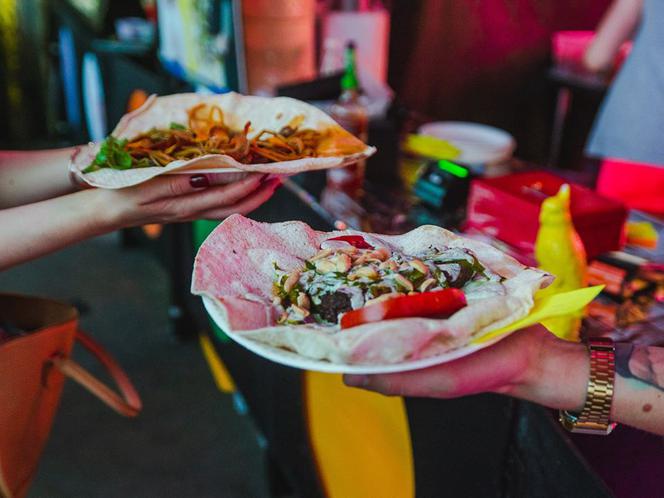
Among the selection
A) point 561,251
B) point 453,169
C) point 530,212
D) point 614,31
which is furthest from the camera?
point 614,31

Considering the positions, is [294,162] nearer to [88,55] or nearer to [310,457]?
[310,457]

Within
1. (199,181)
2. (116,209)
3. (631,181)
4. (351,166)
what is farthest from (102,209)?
(631,181)

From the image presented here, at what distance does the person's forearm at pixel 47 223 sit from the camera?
1.45m

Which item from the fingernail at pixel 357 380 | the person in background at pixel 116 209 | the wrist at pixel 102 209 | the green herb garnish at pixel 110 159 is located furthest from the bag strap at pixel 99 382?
the fingernail at pixel 357 380

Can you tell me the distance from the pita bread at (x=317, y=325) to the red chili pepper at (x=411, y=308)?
24mm

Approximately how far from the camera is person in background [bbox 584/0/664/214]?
2.49 meters

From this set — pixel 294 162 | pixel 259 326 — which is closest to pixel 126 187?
pixel 294 162

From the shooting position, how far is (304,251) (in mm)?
1090

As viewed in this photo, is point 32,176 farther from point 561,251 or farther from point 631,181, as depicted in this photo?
point 631,181

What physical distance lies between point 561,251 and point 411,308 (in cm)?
60

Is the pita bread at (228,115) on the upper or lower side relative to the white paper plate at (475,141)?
upper

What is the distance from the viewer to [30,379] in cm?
154

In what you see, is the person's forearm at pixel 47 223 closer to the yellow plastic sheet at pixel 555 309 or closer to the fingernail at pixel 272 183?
the fingernail at pixel 272 183

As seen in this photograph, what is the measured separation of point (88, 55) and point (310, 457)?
4.13 meters
